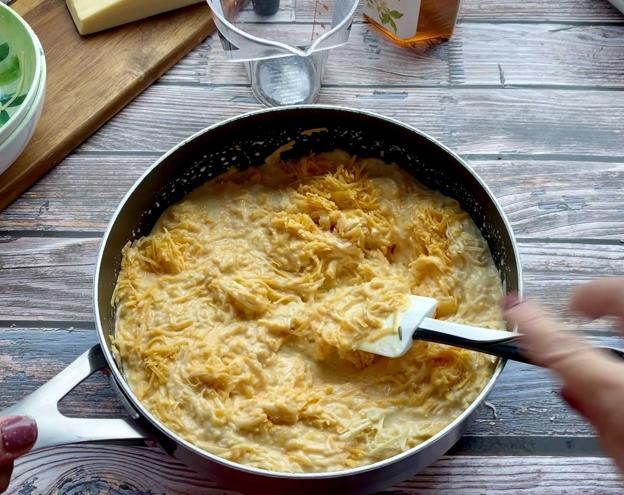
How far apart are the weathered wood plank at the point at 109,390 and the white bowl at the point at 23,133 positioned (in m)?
0.35

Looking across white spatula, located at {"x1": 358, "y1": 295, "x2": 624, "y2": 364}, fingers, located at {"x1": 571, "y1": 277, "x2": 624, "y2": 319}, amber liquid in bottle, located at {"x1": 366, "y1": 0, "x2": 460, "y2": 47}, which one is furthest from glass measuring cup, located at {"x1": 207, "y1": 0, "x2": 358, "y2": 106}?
fingers, located at {"x1": 571, "y1": 277, "x2": 624, "y2": 319}

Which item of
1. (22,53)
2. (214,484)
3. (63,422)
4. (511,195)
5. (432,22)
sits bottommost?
(214,484)

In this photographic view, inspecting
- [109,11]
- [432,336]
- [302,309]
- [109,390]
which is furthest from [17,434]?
[109,11]

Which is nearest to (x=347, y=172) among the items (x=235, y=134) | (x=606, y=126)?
(x=235, y=134)

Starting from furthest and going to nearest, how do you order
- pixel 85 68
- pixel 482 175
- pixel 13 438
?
pixel 85 68
pixel 482 175
pixel 13 438

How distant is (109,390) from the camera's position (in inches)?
49.8

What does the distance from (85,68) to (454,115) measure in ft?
2.87

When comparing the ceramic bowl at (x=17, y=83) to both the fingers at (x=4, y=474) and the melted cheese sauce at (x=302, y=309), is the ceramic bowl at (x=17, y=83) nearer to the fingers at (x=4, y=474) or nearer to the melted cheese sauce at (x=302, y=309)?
the melted cheese sauce at (x=302, y=309)

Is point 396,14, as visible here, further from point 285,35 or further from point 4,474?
point 4,474

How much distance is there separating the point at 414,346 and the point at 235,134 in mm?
538

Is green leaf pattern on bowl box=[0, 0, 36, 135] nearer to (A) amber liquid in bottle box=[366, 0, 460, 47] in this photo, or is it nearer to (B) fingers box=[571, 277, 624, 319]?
(A) amber liquid in bottle box=[366, 0, 460, 47]

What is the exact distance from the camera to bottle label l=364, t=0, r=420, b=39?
63.2 inches

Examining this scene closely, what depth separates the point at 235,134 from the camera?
1.36 metres

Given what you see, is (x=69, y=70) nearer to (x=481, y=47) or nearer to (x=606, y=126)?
(x=481, y=47)
